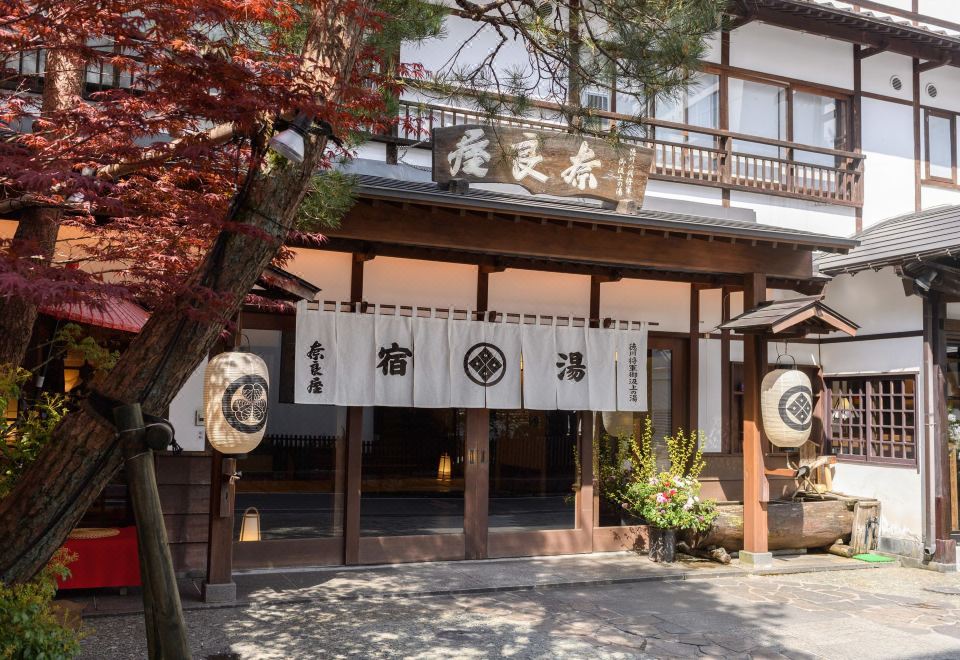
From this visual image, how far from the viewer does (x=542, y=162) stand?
9.31 metres

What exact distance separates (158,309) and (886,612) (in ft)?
23.7

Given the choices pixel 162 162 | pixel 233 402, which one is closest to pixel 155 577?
pixel 162 162

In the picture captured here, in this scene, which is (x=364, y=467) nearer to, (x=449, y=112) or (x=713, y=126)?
(x=449, y=112)

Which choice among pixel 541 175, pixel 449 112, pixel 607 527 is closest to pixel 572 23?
pixel 541 175

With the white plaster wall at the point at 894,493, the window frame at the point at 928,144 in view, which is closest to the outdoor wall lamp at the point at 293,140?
the white plaster wall at the point at 894,493

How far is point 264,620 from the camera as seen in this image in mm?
7043

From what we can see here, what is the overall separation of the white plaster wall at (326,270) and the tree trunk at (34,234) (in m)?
3.09

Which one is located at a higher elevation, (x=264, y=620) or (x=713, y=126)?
(x=713, y=126)

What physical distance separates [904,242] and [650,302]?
3.28m

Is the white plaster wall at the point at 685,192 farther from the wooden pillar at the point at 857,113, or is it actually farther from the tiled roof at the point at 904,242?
the wooden pillar at the point at 857,113

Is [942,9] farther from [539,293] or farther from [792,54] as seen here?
[539,293]

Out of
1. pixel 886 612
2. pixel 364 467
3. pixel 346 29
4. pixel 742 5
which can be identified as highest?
pixel 742 5

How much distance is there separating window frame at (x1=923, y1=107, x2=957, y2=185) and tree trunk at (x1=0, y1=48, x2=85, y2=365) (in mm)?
12652

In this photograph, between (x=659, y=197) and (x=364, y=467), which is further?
(x=659, y=197)
